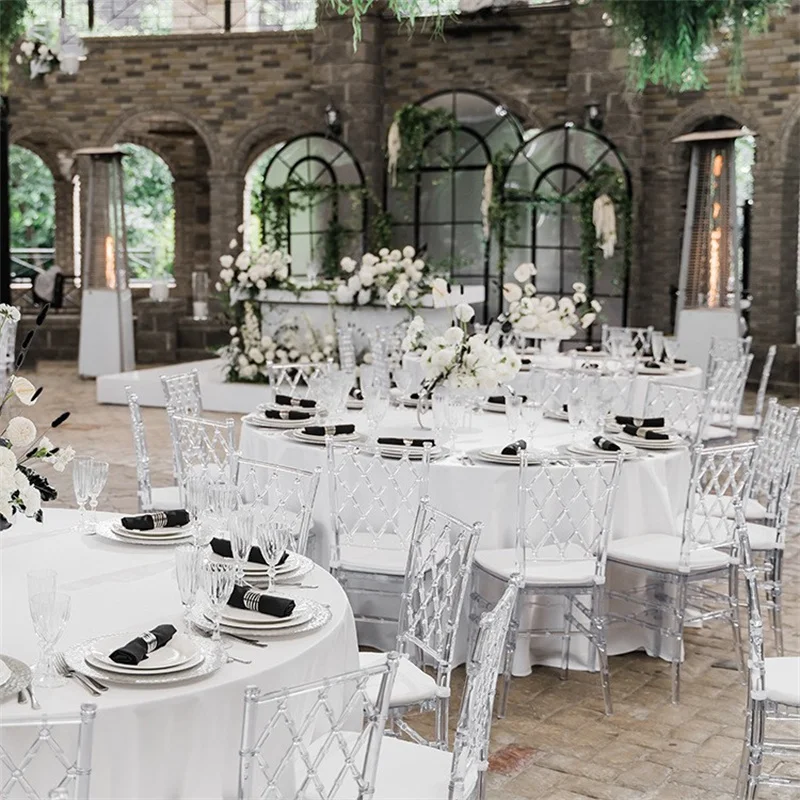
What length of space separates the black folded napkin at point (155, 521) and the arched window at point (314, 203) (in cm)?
Result: 1077

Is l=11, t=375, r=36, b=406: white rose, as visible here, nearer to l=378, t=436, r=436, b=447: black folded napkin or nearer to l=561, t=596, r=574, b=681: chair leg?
l=378, t=436, r=436, b=447: black folded napkin

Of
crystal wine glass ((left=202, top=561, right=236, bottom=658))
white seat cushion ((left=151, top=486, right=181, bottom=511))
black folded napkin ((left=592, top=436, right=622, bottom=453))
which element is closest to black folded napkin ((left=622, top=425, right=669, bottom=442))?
black folded napkin ((left=592, top=436, right=622, bottom=453))

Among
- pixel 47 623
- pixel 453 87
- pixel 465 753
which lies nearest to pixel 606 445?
pixel 465 753

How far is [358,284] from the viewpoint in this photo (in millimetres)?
9945

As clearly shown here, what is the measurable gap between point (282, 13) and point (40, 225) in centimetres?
869

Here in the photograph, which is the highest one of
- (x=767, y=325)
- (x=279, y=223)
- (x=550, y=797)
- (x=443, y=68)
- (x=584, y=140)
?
(x=443, y=68)

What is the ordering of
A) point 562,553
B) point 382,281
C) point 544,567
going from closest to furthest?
point 544,567, point 562,553, point 382,281

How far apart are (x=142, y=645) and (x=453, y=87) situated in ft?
42.3

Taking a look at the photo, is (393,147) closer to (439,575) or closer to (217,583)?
(439,575)

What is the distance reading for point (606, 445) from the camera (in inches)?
189

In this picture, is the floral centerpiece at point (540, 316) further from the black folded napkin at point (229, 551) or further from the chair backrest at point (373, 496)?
the black folded napkin at point (229, 551)

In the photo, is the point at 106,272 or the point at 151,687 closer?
the point at 151,687

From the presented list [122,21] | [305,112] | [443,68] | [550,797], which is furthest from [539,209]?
[550,797]

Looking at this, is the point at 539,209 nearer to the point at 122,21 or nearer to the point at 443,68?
the point at 443,68
